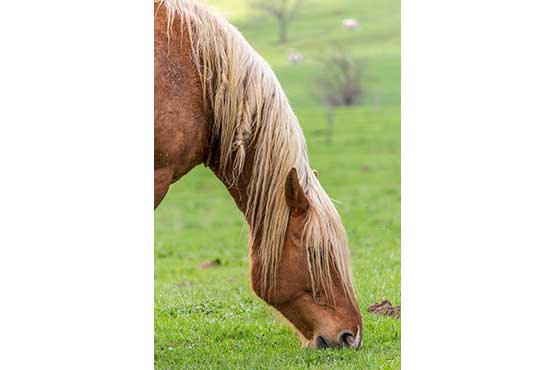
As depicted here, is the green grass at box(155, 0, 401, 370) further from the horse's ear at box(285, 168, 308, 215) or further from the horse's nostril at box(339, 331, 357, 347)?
the horse's ear at box(285, 168, 308, 215)

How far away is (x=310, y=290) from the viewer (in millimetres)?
3672

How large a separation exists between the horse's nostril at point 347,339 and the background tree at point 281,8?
1.46 meters

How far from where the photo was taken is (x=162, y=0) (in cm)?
374

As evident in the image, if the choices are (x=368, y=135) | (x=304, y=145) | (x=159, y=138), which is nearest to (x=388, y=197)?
(x=368, y=135)

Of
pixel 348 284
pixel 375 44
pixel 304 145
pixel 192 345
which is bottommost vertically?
pixel 192 345

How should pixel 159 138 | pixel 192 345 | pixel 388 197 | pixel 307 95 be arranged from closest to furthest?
pixel 159 138 → pixel 192 345 → pixel 307 95 → pixel 388 197

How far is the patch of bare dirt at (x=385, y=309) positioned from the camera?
3.87 meters

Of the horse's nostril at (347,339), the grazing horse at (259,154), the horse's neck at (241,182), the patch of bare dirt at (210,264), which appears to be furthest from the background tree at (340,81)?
the horse's nostril at (347,339)

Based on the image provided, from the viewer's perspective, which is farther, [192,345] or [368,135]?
[368,135]

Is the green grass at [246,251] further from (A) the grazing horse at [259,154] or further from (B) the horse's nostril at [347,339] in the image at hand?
(A) the grazing horse at [259,154]

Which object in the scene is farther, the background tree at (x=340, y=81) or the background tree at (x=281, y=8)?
the background tree at (x=340, y=81)

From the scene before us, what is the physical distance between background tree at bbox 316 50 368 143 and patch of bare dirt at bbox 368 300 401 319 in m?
1.02
